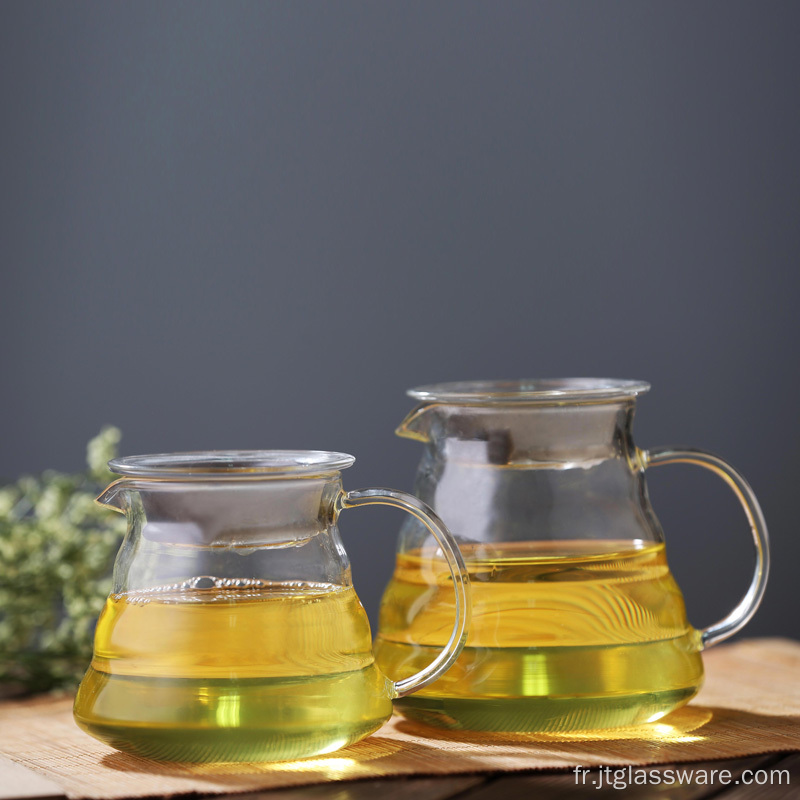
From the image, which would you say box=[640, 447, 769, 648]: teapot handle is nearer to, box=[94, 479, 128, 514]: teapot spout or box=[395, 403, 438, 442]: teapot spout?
box=[395, 403, 438, 442]: teapot spout

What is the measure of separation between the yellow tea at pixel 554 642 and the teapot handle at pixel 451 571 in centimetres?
4

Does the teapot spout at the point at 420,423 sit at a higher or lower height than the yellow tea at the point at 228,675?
higher

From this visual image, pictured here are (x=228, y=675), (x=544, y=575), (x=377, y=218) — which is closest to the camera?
(x=228, y=675)

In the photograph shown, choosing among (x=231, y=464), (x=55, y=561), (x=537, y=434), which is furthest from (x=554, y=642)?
(x=55, y=561)

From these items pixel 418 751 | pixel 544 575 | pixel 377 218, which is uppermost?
pixel 377 218

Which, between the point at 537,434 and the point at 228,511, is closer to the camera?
the point at 228,511

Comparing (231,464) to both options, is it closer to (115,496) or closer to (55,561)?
(115,496)

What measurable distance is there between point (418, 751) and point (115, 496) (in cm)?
27

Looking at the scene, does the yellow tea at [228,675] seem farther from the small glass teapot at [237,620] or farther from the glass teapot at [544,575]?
the glass teapot at [544,575]

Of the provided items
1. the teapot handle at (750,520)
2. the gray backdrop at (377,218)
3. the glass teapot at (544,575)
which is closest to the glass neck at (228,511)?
the glass teapot at (544,575)

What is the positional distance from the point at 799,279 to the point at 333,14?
86 centimetres

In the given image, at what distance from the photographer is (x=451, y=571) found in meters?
0.81

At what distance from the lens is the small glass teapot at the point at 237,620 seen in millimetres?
729

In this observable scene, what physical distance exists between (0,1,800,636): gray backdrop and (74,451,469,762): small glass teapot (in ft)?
3.53
